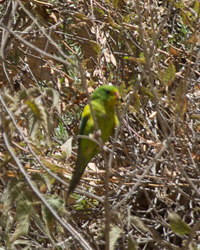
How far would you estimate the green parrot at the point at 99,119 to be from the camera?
2.77 meters

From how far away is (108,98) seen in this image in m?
2.78

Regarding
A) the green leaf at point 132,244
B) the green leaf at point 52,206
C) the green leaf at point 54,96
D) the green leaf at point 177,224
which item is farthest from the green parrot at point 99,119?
the green leaf at point 177,224

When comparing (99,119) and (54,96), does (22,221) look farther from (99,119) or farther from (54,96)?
(99,119)

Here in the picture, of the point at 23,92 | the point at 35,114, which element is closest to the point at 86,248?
the point at 35,114

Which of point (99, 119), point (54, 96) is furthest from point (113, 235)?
point (99, 119)

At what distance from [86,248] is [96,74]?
5.73ft

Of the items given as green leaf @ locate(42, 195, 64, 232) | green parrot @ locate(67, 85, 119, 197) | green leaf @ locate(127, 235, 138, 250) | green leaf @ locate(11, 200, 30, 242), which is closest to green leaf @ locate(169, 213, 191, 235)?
green leaf @ locate(127, 235, 138, 250)

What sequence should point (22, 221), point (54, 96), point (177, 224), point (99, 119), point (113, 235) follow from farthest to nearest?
point (99, 119) < point (22, 221) < point (54, 96) < point (113, 235) < point (177, 224)

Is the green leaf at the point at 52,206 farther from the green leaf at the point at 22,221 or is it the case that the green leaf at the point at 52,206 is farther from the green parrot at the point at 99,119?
the green parrot at the point at 99,119

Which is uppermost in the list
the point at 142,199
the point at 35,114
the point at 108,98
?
the point at 35,114

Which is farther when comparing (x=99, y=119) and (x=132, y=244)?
(x=99, y=119)

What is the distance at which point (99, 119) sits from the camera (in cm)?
288

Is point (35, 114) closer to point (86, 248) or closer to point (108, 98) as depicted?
point (86, 248)

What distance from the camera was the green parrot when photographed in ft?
9.10
